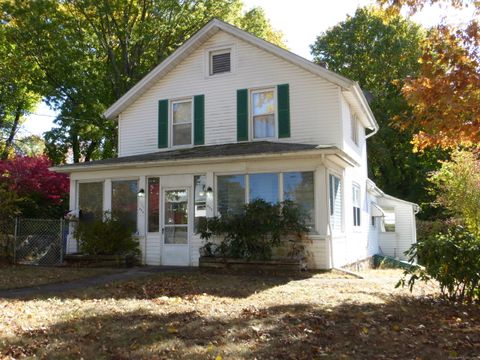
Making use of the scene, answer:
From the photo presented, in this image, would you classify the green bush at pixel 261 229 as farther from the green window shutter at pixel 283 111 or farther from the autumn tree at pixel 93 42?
the autumn tree at pixel 93 42

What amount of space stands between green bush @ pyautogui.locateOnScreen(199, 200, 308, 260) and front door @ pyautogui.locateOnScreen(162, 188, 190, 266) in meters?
1.64

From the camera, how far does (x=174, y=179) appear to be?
14094 mm

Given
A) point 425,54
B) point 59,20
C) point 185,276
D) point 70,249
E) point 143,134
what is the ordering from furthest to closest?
point 59,20, point 143,134, point 70,249, point 185,276, point 425,54

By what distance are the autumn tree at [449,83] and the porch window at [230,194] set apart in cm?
520

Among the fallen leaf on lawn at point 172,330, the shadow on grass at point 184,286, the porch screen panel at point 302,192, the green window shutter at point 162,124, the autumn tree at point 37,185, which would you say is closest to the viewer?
the fallen leaf on lawn at point 172,330

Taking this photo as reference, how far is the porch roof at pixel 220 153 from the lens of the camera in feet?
39.5

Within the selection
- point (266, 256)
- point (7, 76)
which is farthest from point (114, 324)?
point (7, 76)

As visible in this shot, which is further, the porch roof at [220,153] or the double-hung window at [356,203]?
the double-hung window at [356,203]

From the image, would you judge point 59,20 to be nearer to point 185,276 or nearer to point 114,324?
point 185,276

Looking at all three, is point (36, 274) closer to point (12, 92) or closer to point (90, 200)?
point (90, 200)

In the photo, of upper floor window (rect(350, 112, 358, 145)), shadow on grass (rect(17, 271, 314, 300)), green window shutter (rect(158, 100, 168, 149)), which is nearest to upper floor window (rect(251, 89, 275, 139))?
upper floor window (rect(350, 112, 358, 145))

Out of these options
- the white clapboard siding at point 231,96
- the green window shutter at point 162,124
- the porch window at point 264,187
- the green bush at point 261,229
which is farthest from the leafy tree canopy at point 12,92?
the green bush at point 261,229

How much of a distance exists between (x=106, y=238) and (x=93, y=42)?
1343 cm

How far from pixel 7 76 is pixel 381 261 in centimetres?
2022
